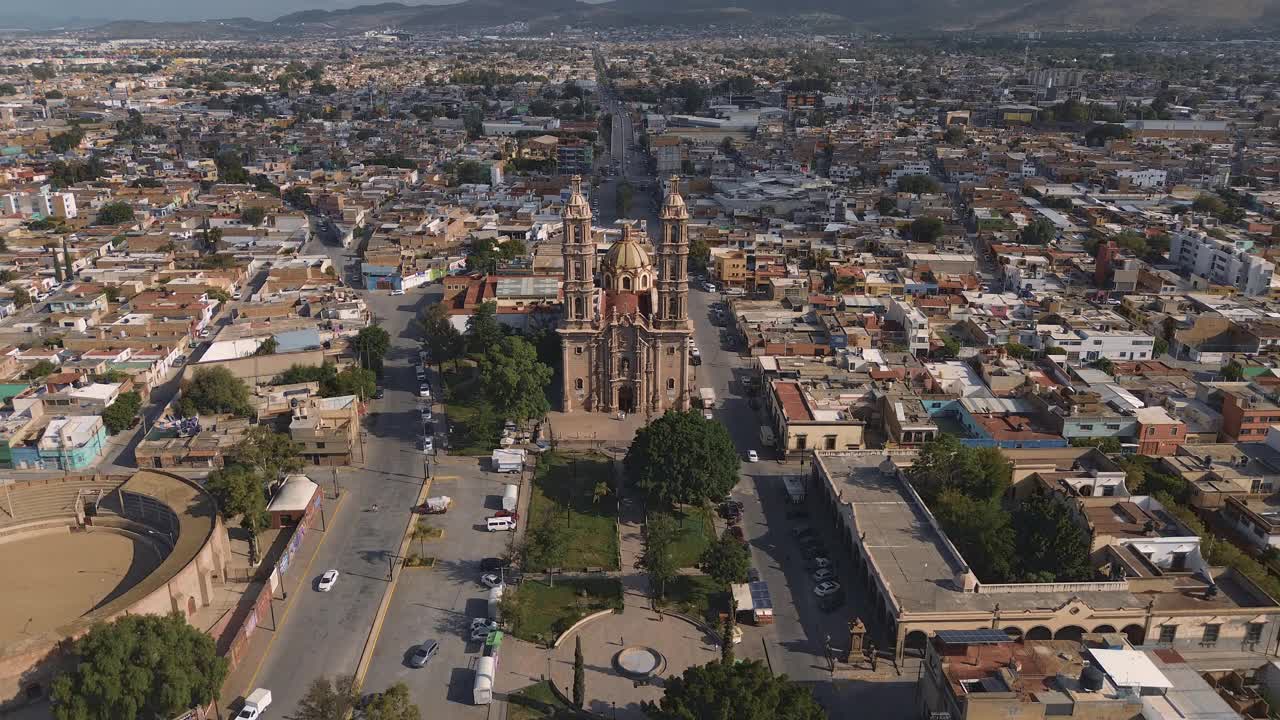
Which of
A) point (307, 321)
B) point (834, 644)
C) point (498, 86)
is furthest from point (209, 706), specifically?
point (498, 86)

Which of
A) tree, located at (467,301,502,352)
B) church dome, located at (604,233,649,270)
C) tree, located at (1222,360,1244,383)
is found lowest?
tree, located at (1222,360,1244,383)

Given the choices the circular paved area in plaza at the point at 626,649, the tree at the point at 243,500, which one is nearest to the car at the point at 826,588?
the circular paved area in plaza at the point at 626,649

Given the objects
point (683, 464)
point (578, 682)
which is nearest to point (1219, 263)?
point (683, 464)

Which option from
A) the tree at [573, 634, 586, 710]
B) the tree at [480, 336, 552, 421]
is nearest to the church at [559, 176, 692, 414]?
the tree at [480, 336, 552, 421]

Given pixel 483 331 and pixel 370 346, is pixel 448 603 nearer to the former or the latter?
pixel 483 331

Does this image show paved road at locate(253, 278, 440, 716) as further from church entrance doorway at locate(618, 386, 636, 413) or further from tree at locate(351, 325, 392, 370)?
church entrance doorway at locate(618, 386, 636, 413)
